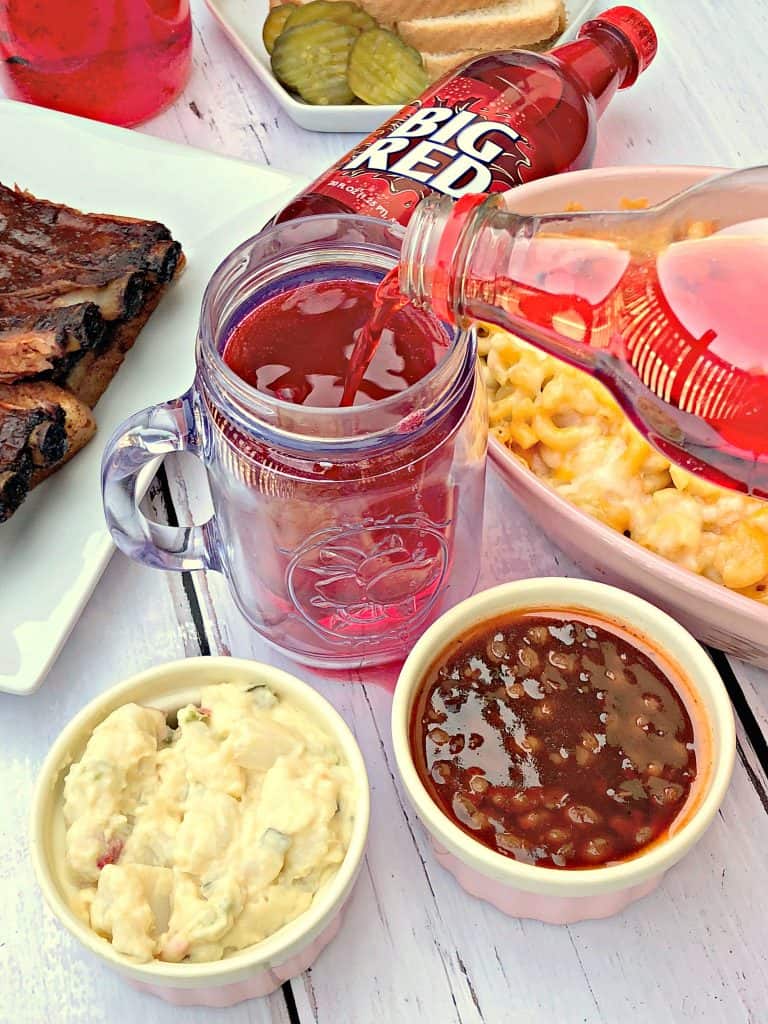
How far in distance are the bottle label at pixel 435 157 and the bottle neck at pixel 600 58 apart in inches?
6.4

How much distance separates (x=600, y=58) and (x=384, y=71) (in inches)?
14.1

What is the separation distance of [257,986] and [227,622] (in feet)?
1.59

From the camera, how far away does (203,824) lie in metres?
1.15

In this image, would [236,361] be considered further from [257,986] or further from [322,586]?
[257,986]

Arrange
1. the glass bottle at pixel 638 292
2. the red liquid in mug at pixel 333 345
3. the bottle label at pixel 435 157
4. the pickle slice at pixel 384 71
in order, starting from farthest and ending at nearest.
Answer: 1. the pickle slice at pixel 384 71
2. the bottle label at pixel 435 157
3. the red liquid in mug at pixel 333 345
4. the glass bottle at pixel 638 292

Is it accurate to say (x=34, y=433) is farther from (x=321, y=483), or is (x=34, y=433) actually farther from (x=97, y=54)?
(x=97, y=54)

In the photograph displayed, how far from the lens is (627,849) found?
3.84ft

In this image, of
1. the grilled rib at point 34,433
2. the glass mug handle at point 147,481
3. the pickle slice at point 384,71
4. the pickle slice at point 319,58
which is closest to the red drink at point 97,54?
the pickle slice at point 319,58

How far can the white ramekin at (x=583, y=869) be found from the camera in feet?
3.71

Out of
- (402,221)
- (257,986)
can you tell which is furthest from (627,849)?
(402,221)

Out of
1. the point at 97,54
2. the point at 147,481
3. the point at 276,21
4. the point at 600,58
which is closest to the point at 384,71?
the point at 276,21

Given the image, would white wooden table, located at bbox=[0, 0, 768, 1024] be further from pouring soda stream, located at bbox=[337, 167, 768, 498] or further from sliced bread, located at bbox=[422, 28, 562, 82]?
sliced bread, located at bbox=[422, 28, 562, 82]

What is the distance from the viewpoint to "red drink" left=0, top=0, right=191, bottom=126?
1886mm

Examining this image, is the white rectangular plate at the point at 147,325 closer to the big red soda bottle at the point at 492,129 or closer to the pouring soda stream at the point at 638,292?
the big red soda bottle at the point at 492,129
